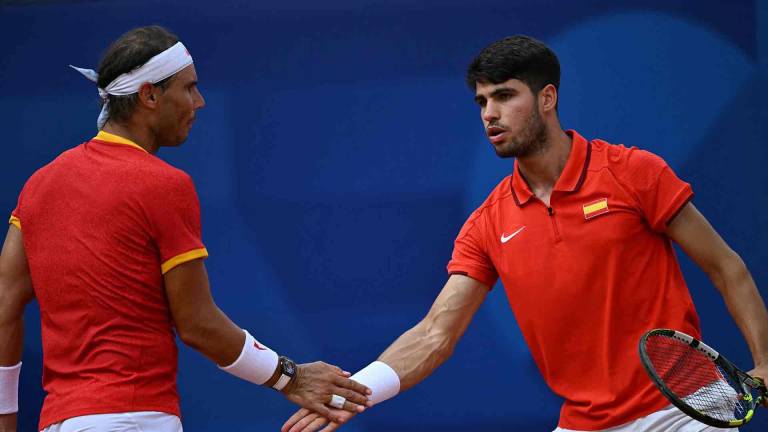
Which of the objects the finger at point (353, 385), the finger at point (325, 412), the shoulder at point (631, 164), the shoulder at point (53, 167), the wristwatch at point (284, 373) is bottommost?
the finger at point (325, 412)

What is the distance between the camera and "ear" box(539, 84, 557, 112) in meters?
3.96

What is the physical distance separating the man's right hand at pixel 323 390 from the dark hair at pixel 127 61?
103 centimetres

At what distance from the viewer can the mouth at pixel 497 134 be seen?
3.87m

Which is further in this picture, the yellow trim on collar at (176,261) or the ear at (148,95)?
the ear at (148,95)

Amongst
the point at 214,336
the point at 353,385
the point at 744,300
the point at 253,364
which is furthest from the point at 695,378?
the point at 214,336

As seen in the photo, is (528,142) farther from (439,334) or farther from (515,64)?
(439,334)

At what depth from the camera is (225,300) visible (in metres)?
5.36

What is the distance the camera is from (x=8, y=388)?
334cm

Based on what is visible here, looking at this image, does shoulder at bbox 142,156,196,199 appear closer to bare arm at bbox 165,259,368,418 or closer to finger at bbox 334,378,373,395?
bare arm at bbox 165,259,368,418

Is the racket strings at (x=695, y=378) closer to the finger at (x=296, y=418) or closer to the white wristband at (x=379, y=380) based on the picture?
the white wristband at (x=379, y=380)

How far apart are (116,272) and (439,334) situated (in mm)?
1425

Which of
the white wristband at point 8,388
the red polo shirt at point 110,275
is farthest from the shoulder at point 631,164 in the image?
the white wristband at point 8,388

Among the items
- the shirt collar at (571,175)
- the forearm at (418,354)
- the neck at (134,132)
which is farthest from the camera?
the forearm at (418,354)

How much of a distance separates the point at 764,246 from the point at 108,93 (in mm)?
3136
